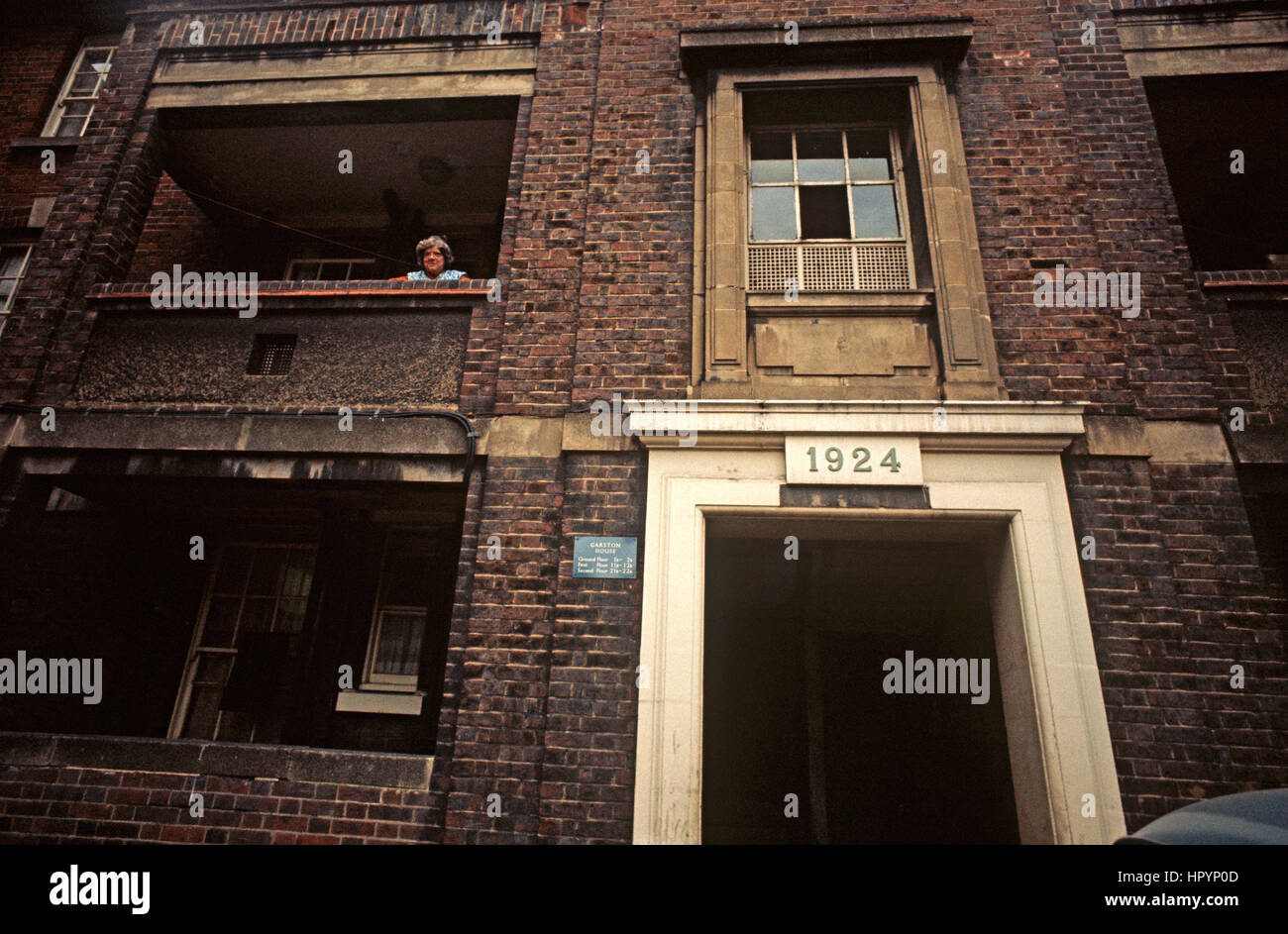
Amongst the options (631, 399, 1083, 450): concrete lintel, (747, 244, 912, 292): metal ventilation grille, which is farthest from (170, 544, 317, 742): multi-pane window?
(747, 244, 912, 292): metal ventilation grille

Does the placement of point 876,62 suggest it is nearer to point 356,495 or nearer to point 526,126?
point 526,126

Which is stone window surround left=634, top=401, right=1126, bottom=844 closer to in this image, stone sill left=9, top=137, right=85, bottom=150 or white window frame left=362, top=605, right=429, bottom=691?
white window frame left=362, top=605, right=429, bottom=691

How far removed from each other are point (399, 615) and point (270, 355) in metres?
2.52

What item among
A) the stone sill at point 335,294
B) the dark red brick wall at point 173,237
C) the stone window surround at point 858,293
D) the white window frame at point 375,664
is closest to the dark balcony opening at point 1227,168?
the stone window surround at point 858,293

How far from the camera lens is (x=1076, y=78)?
17.3ft

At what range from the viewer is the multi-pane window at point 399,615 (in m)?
5.82

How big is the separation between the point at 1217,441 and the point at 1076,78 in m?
3.16

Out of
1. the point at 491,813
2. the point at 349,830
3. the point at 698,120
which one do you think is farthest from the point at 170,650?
the point at 698,120

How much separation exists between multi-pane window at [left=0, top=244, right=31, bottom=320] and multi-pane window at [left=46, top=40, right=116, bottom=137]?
1.56 meters

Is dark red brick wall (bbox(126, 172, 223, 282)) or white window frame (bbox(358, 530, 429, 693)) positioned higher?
dark red brick wall (bbox(126, 172, 223, 282))

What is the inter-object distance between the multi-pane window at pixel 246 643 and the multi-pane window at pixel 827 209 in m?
5.16

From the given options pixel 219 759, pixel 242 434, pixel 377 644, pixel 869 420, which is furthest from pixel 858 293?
pixel 219 759

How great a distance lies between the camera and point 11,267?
6.66 metres

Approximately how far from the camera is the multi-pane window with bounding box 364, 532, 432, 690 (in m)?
5.82
